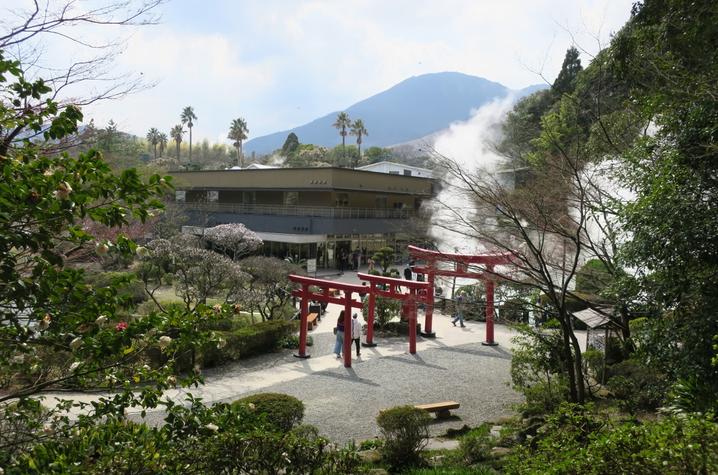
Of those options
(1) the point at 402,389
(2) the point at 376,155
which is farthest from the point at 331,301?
(2) the point at 376,155

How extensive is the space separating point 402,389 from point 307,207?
905 inches

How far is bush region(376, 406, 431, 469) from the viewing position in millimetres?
7133

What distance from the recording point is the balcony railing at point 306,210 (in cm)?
3281

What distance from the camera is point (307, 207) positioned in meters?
33.6

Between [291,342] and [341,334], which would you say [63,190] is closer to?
[341,334]

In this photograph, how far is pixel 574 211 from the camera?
10.7 m

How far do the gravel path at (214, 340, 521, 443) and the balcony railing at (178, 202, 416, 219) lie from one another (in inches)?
696

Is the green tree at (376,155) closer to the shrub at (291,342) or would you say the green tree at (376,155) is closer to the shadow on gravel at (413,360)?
the shrub at (291,342)

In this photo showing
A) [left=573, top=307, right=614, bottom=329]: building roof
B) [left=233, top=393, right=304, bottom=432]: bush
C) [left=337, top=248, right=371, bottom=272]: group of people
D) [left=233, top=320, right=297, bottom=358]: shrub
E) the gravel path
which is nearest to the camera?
[left=233, top=393, right=304, bottom=432]: bush

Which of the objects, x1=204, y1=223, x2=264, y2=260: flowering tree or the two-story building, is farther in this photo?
the two-story building

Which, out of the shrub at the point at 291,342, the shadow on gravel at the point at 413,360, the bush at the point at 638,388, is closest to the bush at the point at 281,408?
the bush at the point at 638,388

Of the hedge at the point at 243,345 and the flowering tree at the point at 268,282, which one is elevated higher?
the flowering tree at the point at 268,282

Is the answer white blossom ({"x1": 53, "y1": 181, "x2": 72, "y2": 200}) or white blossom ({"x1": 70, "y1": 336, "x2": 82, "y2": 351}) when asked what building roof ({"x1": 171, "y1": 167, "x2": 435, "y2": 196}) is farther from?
white blossom ({"x1": 53, "y1": 181, "x2": 72, "y2": 200})

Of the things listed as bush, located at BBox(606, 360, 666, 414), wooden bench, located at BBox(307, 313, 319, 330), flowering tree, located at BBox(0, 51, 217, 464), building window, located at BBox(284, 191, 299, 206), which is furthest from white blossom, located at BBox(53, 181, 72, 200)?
building window, located at BBox(284, 191, 299, 206)
